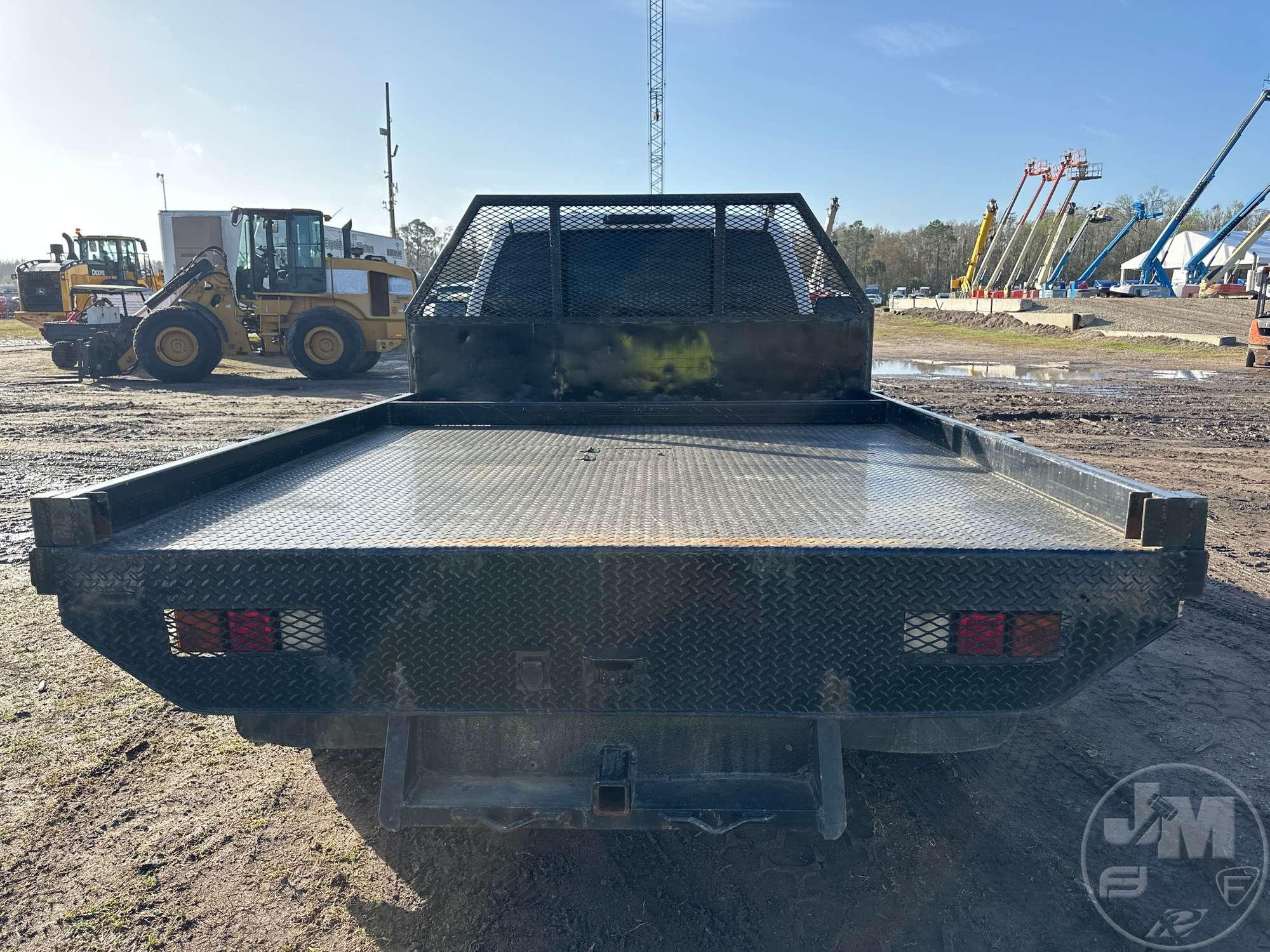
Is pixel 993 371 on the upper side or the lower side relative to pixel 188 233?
lower

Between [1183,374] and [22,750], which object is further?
[1183,374]

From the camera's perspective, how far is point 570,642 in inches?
77.4

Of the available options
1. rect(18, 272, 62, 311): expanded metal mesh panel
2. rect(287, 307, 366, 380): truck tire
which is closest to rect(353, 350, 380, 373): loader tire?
rect(287, 307, 366, 380): truck tire

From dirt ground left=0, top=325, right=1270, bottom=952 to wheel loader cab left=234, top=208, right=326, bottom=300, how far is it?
44.7 ft

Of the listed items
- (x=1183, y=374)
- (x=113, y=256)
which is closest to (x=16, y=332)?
(x=113, y=256)

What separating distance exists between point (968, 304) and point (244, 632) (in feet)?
148

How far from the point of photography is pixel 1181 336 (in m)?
27.2

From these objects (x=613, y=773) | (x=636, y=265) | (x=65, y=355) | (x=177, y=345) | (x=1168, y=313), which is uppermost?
(x=1168, y=313)

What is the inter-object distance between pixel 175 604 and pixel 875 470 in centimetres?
227

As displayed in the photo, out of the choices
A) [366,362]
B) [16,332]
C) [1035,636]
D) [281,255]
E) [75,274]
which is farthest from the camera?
[16,332]

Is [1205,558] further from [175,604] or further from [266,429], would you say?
[266,429]

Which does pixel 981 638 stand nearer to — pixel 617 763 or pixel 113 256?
pixel 617 763

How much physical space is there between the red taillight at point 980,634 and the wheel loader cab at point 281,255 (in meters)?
17.2

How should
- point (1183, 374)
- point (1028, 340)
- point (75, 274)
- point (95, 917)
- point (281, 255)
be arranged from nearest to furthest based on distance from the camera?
point (95, 917)
point (281, 255)
point (1183, 374)
point (75, 274)
point (1028, 340)
